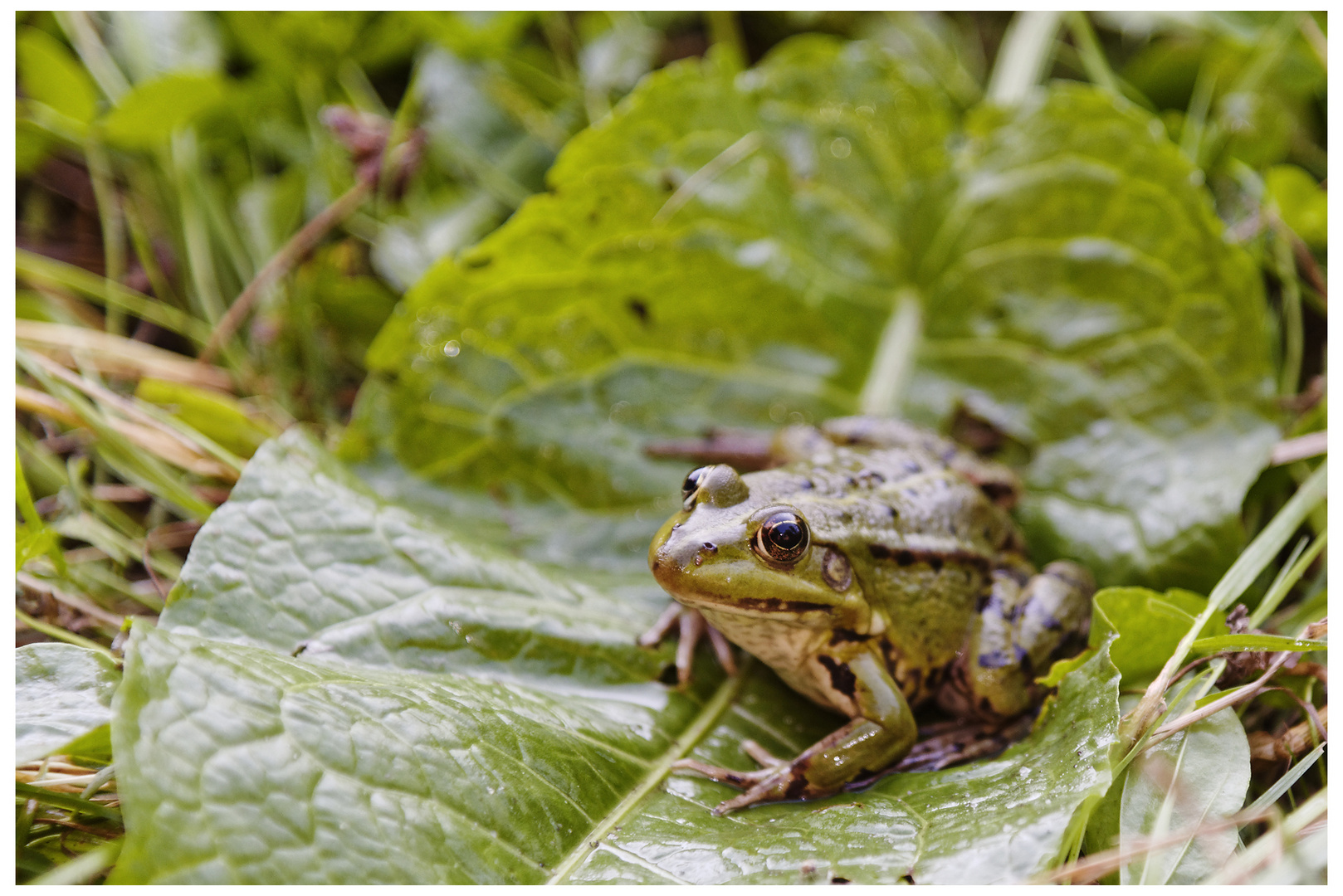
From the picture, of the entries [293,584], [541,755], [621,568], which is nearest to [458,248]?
[621,568]

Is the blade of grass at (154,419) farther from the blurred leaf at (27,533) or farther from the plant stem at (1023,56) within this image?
the plant stem at (1023,56)

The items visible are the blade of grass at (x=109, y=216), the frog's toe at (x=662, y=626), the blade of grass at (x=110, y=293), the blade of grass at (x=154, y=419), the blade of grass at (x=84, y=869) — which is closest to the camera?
the blade of grass at (x=84, y=869)

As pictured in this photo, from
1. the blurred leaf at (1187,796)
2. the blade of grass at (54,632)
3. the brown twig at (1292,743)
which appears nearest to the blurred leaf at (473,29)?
the blade of grass at (54,632)

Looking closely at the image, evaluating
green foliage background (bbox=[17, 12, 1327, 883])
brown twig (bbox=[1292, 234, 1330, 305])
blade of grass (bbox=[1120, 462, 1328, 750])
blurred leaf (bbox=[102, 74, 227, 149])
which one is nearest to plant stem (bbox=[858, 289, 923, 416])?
green foliage background (bbox=[17, 12, 1327, 883])

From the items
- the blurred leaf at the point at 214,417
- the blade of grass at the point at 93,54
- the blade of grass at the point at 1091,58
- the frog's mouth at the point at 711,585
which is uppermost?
the blade of grass at the point at 93,54

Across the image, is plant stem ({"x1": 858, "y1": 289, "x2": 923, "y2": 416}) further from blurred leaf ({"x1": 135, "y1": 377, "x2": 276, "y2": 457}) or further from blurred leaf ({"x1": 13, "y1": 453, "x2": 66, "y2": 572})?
blurred leaf ({"x1": 13, "y1": 453, "x2": 66, "y2": 572})
